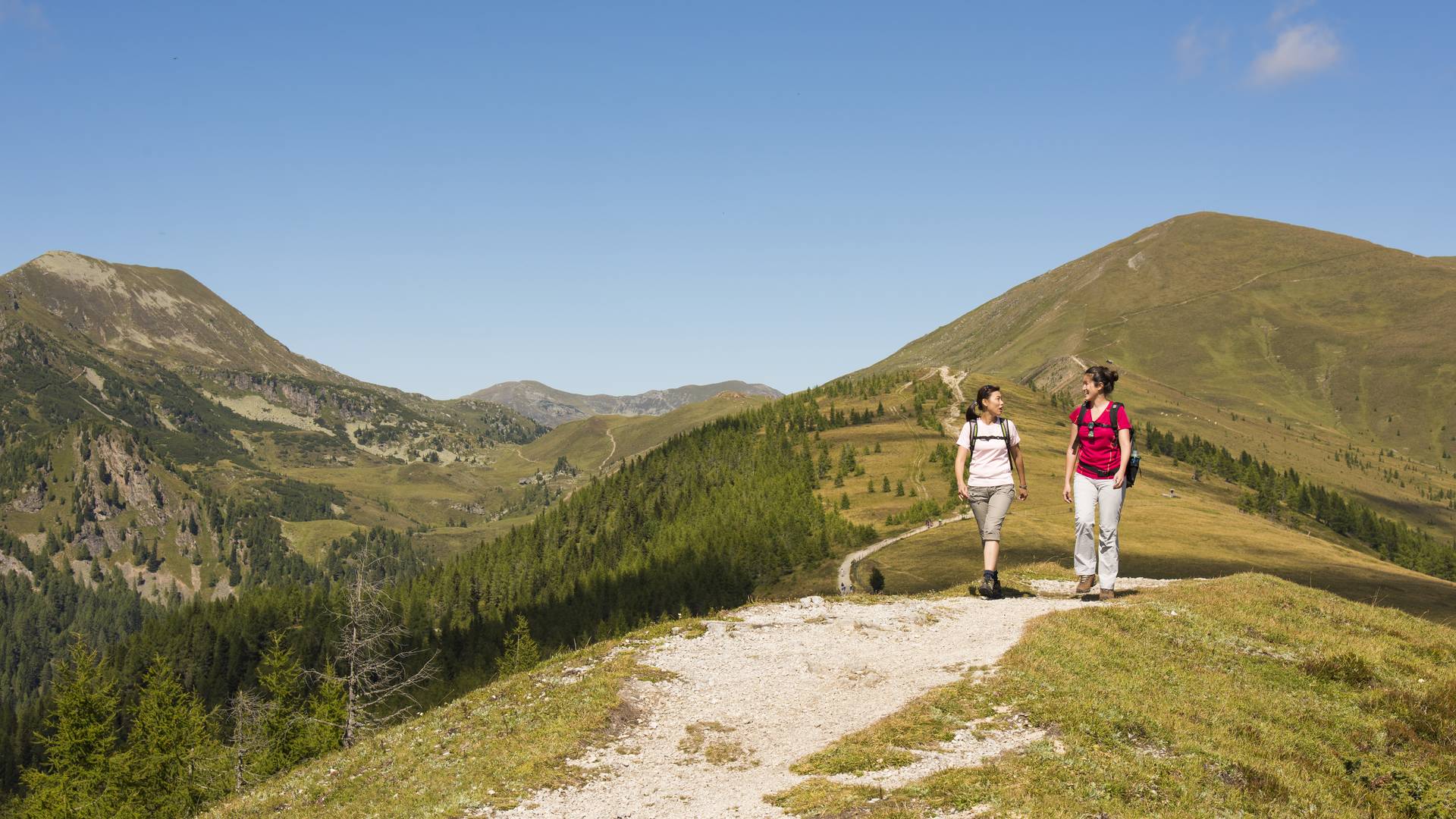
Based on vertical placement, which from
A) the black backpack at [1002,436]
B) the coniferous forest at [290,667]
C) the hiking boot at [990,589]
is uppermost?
the black backpack at [1002,436]

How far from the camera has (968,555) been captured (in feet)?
359

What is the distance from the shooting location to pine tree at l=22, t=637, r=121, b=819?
64.3 metres

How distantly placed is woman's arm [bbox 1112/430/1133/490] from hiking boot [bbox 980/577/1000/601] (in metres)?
5.90

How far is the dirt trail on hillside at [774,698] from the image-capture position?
15477 mm

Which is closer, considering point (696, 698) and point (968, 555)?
point (696, 698)

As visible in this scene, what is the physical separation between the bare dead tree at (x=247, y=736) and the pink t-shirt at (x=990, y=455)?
52227 mm

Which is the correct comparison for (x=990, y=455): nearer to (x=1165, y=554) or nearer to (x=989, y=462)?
(x=989, y=462)

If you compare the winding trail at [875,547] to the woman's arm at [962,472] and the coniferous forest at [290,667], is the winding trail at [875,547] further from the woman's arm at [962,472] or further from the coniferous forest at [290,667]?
the woman's arm at [962,472]

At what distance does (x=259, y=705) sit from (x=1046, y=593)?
66.5 meters

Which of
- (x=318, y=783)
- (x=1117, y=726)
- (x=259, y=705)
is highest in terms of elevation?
Answer: (x=1117, y=726)

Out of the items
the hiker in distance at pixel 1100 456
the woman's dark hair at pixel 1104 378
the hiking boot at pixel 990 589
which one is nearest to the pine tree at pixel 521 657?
the hiking boot at pixel 990 589

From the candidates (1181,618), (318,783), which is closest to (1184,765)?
(1181,618)

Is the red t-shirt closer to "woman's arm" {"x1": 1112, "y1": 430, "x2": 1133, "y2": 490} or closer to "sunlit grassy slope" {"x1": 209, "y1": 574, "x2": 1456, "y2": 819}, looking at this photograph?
"woman's arm" {"x1": 1112, "y1": 430, "x2": 1133, "y2": 490}

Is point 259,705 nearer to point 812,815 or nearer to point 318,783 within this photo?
point 318,783
